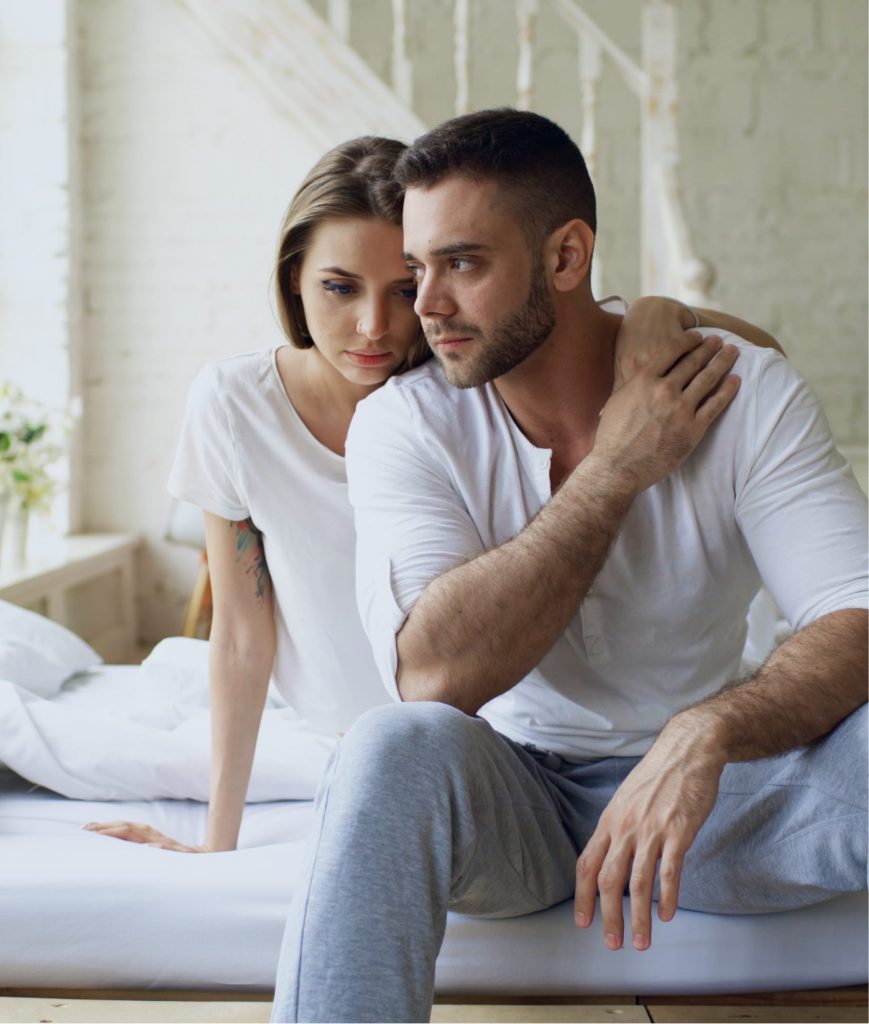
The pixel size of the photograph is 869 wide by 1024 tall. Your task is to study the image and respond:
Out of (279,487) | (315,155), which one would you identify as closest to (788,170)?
(315,155)

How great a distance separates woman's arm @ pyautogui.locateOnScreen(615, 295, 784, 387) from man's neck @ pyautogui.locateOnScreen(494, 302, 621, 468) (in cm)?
5

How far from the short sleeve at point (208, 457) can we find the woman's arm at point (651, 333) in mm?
636

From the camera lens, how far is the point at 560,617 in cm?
143

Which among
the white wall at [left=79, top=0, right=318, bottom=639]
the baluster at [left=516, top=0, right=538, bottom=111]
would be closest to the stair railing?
the baluster at [left=516, top=0, right=538, bottom=111]

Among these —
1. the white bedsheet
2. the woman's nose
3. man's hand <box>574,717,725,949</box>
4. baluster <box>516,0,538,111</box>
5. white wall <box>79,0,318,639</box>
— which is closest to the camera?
man's hand <box>574,717,725,949</box>

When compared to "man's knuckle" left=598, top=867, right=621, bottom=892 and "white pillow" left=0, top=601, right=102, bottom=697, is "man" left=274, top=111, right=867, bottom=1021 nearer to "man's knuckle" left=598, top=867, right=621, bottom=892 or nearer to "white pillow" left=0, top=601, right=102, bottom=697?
"man's knuckle" left=598, top=867, right=621, bottom=892

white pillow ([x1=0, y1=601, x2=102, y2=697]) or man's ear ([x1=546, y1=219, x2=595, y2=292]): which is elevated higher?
man's ear ([x1=546, y1=219, x2=595, y2=292])

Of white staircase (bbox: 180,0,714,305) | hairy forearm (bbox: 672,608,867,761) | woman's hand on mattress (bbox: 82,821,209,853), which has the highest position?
white staircase (bbox: 180,0,714,305)

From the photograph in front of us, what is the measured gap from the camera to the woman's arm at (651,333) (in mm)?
1602

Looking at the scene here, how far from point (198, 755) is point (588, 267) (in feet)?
3.52

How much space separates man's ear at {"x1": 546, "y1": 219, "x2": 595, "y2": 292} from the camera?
1.64m

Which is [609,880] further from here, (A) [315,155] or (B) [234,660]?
(A) [315,155]

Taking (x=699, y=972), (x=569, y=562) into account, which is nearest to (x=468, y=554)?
(x=569, y=562)

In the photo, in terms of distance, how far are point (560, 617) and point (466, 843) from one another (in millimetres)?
301
